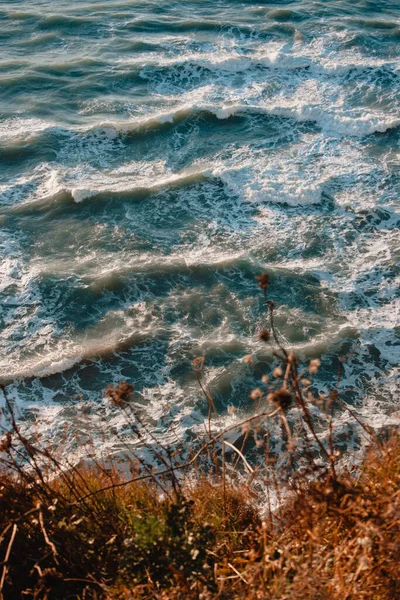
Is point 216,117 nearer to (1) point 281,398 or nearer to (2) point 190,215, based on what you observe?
(2) point 190,215

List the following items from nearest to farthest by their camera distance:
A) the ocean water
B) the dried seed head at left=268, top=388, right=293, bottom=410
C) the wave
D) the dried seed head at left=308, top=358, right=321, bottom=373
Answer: the dried seed head at left=268, top=388, right=293, bottom=410
the dried seed head at left=308, top=358, right=321, bottom=373
the ocean water
the wave

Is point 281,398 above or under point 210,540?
above

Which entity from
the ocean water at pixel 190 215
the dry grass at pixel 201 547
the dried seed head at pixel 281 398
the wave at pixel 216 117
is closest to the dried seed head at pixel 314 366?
the dried seed head at pixel 281 398

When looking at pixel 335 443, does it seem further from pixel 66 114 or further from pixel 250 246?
pixel 66 114

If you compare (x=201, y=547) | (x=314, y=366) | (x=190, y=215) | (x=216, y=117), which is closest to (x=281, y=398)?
(x=314, y=366)

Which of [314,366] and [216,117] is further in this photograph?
[216,117]

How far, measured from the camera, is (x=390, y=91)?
13.0m

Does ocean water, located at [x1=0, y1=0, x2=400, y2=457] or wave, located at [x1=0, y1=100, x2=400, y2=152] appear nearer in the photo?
ocean water, located at [x1=0, y1=0, x2=400, y2=457]

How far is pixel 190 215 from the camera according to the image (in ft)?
31.3

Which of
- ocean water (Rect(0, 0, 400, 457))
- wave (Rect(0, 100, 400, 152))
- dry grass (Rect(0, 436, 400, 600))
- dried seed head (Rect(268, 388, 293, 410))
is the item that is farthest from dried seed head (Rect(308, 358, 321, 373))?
wave (Rect(0, 100, 400, 152))

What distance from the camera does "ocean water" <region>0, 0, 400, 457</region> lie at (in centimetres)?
696

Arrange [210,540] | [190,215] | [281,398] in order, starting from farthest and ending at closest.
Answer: [190,215]
[210,540]
[281,398]

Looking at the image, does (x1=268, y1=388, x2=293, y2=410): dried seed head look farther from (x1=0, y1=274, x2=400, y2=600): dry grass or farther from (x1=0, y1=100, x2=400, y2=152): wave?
(x1=0, y1=100, x2=400, y2=152): wave

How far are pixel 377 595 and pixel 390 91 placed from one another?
11.7 metres
